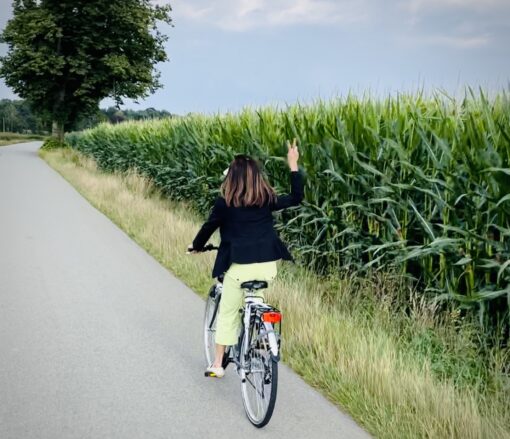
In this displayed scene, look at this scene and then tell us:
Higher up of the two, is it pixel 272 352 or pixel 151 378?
pixel 272 352

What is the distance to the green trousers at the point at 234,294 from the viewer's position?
385 cm

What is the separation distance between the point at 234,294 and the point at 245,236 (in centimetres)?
43

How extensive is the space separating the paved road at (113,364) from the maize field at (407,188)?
170cm

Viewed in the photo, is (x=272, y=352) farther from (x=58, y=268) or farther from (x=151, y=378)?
(x=58, y=268)

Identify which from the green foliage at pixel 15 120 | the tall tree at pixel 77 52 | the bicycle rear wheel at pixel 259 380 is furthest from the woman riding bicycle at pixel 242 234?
the green foliage at pixel 15 120

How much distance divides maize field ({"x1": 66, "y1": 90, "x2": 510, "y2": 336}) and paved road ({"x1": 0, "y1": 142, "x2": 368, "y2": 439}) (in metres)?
1.70

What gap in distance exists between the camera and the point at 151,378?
438cm

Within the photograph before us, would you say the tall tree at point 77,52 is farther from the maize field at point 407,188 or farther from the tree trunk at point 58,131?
the maize field at point 407,188

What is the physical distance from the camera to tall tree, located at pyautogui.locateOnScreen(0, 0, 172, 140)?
4594 cm

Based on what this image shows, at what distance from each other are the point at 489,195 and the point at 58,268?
5970 millimetres

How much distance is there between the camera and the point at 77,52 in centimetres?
4875

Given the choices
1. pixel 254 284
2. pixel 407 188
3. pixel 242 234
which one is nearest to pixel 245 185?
pixel 242 234

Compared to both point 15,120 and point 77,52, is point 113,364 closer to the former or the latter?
point 77,52

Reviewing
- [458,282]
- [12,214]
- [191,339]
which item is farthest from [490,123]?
[12,214]
